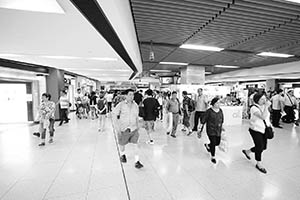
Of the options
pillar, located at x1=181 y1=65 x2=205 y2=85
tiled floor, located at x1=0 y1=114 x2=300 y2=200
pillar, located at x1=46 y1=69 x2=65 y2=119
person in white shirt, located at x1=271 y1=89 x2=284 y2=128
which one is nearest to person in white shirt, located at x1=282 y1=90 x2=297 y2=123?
person in white shirt, located at x1=271 y1=89 x2=284 y2=128

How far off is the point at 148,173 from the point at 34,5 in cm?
309

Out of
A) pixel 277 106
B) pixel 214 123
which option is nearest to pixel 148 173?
pixel 214 123

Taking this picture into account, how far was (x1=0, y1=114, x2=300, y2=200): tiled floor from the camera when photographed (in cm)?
252

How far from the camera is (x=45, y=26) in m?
2.93

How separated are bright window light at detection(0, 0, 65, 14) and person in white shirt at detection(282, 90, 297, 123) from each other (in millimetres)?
8851

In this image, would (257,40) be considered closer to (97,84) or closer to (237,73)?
(237,73)

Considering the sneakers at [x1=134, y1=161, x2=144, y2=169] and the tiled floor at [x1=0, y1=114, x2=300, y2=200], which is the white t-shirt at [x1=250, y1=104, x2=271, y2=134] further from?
the sneakers at [x1=134, y1=161, x2=144, y2=169]

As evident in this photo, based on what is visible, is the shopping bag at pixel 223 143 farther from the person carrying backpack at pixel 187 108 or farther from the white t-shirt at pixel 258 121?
the person carrying backpack at pixel 187 108

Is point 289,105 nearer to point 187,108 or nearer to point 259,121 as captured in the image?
point 187,108

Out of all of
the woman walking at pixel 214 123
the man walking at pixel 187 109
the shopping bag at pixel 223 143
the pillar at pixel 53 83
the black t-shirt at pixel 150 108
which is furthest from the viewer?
the pillar at pixel 53 83

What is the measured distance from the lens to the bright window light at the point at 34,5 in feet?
6.84

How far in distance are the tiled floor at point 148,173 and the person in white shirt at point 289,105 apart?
126 inches

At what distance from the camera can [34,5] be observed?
2.18 m

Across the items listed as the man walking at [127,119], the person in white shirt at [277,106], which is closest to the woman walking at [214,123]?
the man walking at [127,119]
